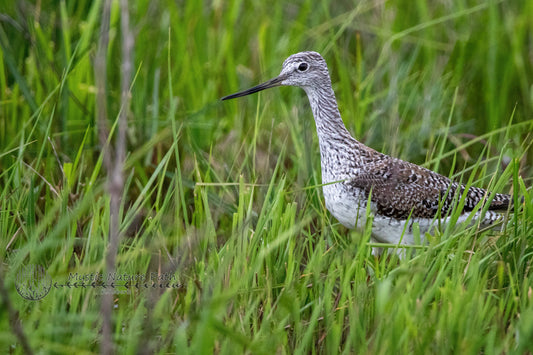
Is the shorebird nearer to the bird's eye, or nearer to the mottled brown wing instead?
the mottled brown wing

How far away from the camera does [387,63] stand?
23.0 feet

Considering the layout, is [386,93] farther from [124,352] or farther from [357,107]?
[124,352]

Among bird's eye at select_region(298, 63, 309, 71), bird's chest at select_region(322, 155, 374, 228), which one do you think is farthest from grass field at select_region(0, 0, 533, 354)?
bird's eye at select_region(298, 63, 309, 71)

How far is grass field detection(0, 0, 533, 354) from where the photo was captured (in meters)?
3.25

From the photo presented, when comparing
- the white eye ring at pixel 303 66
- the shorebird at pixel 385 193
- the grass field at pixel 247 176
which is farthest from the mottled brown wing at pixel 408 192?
the white eye ring at pixel 303 66

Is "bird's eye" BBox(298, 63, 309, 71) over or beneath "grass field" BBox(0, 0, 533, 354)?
over

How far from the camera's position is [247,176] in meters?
5.16

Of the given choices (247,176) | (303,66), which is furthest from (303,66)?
(247,176)

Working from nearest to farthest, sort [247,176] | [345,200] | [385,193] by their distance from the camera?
1. [345,200]
2. [385,193]
3. [247,176]

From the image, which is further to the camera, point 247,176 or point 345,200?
point 247,176

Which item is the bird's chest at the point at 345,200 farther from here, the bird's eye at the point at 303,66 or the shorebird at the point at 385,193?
the bird's eye at the point at 303,66

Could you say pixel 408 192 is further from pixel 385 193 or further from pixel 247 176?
pixel 247 176

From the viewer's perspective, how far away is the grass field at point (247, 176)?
325cm

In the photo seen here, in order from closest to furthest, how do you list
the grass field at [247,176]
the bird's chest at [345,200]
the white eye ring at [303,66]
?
the grass field at [247,176], the bird's chest at [345,200], the white eye ring at [303,66]
